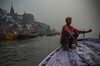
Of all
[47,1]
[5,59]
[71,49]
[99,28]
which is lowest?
[5,59]

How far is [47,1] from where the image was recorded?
13.0ft

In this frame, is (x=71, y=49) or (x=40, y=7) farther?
(x=40, y=7)

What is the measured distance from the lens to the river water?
3.81 m

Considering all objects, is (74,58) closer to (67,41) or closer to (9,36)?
(67,41)

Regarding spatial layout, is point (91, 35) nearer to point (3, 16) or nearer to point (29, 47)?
point (29, 47)

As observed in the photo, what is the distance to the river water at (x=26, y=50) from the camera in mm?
3812

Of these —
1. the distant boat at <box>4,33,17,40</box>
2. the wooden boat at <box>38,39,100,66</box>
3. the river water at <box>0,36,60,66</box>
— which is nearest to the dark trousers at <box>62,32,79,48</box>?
the wooden boat at <box>38,39,100,66</box>

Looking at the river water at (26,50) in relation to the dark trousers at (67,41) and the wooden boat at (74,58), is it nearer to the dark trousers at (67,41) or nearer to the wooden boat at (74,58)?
the dark trousers at (67,41)

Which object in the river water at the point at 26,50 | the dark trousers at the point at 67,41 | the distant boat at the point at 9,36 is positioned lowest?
the river water at the point at 26,50

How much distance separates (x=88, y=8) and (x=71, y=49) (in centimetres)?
140

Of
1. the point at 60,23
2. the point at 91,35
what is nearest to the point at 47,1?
the point at 60,23

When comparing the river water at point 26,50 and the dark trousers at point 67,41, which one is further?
the river water at point 26,50

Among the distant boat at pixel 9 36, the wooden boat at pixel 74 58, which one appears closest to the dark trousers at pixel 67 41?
the wooden boat at pixel 74 58

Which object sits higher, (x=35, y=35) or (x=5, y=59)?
(x=35, y=35)
